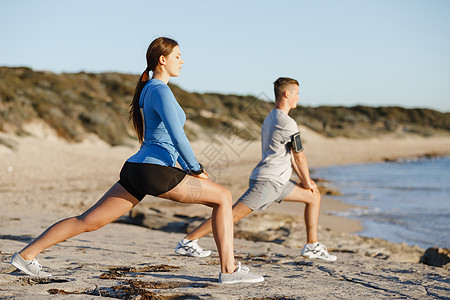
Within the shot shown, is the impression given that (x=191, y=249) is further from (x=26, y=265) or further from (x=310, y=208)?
(x=26, y=265)

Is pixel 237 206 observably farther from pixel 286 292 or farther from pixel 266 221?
pixel 266 221

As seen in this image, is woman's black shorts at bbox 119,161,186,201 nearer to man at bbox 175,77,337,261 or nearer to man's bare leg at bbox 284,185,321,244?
man at bbox 175,77,337,261

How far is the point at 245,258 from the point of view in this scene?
183 inches

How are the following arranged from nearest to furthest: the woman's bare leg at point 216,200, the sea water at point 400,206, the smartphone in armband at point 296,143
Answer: the woman's bare leg at point 216,200
the smartphone in armband at point 296,143
the sea water at point 400,206

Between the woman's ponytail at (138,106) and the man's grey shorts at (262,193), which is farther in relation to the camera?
the man's grey shorts at (262,193)

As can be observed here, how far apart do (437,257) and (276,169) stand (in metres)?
2.59

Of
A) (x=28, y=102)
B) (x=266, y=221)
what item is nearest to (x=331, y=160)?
(x=28, y=102)

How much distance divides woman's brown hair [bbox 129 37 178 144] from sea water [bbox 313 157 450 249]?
A: 5.90m

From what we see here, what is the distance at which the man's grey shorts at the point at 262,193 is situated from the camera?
4.45 m

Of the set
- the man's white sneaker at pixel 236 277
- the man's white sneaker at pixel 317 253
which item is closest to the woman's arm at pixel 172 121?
the man's white sneaker at pixel 236 277

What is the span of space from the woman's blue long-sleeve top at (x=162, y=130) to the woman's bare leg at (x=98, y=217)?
0.28 metres

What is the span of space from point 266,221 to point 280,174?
2.95 metres

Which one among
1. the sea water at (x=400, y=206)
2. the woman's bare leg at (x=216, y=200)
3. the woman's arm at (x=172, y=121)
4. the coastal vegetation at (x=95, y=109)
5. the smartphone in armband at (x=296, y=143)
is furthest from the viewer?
the coastal vegetation at (x=95, y=109)

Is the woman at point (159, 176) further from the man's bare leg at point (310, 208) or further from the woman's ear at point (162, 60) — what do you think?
the man's bare leg at point (310, 208)
